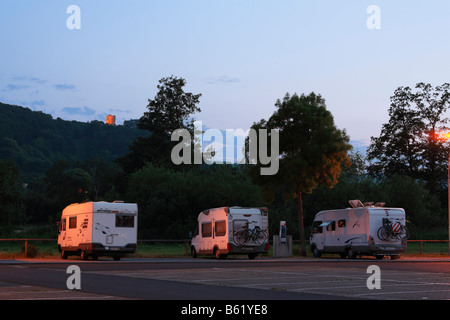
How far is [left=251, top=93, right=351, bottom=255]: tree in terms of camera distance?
40250 mm

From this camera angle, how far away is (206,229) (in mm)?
38250

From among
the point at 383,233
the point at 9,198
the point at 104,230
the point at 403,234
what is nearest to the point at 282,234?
the point at 383,233

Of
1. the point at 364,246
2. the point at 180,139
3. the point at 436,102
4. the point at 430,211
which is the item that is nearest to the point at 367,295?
the point at 364,246

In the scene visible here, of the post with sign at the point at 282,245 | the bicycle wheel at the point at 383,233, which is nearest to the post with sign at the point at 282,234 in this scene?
the post with sign at the point at 282,245

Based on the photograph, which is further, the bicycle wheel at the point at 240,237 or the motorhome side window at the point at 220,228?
the motorhome side window at the point at 220,228

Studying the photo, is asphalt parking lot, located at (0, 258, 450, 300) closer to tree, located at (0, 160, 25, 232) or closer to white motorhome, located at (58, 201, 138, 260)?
white motorhome, located at (58, 201, 138, 260)

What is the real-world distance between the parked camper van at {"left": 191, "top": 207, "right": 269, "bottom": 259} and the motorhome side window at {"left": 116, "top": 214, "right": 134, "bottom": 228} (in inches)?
185

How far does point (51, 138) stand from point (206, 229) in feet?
507

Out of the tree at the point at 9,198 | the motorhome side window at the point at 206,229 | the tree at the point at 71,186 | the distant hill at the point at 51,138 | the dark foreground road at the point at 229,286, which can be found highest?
the distant hill at the point at 51,138

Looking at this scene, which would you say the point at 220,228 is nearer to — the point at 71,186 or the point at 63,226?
the point at 63,226

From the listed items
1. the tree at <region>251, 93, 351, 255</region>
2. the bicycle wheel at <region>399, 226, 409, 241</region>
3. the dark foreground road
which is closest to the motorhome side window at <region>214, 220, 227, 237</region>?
the tree at <region>251, 93, 351, 255</region>

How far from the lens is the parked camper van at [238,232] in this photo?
117ft

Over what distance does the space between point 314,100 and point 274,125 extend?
2.93 m

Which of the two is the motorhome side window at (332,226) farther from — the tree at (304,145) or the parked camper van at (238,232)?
the parked camper van at (238,232)
